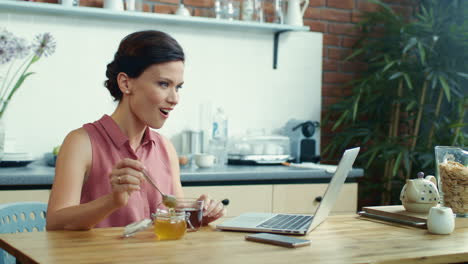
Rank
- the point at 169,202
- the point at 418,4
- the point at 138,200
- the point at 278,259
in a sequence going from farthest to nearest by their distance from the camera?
the point at 418,4
the point at 138,200
the point at 169,202
the point at 278,259

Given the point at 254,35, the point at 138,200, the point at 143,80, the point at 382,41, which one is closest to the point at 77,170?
the point at 138,200

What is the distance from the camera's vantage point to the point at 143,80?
6.83 feet

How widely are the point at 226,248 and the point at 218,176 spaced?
163cm

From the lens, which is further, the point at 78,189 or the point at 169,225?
the point at 78,189

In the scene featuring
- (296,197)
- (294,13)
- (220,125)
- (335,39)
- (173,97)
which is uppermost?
(294,13)

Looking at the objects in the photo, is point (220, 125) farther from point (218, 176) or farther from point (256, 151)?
point (218, 176)

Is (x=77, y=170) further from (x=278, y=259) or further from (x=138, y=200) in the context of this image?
(x=278, y=259)

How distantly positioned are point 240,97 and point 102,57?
0.87 metres

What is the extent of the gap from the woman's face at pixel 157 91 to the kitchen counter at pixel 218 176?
0.93m

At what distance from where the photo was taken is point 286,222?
183 centimetres

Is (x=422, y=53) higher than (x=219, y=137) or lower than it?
higher

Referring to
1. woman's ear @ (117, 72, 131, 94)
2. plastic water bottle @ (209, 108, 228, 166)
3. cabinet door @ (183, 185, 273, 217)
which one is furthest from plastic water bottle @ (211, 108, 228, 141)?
woman's ear @ (117, 72, 131, 94)

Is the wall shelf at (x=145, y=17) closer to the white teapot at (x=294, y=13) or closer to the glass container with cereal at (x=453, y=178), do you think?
the white teapot at (x=294, y=13)

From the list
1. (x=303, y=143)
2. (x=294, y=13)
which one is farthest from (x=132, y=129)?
(x=294, y=13)
